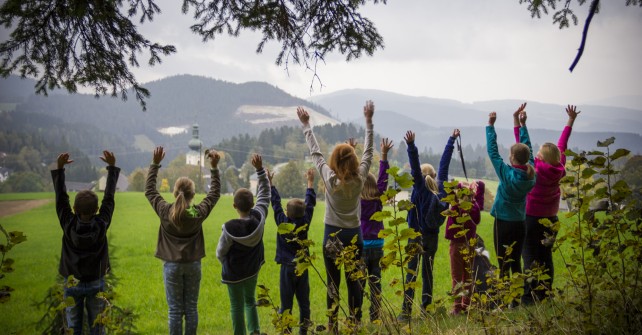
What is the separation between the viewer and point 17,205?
31.7 m

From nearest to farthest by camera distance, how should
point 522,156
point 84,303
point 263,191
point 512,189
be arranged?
point 84,303
point 263,191
point 522,156
point 512,189

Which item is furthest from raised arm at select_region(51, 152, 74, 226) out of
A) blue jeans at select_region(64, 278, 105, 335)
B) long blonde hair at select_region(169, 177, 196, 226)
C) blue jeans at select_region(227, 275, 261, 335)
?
blue jeans at select_region(227, 275, 261, 335)

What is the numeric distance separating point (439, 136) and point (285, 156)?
4636 inches

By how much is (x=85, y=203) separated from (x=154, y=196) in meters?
0.54

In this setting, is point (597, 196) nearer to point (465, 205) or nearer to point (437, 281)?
point (465, 205)

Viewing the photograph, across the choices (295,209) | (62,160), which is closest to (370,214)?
(295,209)

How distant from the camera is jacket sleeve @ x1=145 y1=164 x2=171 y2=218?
12.9 feet

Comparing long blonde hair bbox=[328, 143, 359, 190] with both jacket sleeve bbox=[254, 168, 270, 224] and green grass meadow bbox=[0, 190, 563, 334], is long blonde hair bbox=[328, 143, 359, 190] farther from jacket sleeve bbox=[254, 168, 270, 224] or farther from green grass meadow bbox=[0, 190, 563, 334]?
green grass meadow bbox=[0, 190, 563, 334]

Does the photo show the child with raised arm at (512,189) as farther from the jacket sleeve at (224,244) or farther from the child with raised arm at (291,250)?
the jacket sleeve at (224,244)

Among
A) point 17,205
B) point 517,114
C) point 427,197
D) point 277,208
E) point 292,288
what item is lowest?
point 17,205

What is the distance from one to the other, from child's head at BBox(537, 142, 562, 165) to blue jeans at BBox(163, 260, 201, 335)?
11.4ft

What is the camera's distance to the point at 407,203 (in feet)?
7.82

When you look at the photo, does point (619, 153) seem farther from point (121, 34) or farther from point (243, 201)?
point (121, 34)

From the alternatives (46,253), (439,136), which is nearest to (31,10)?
(46,253)
